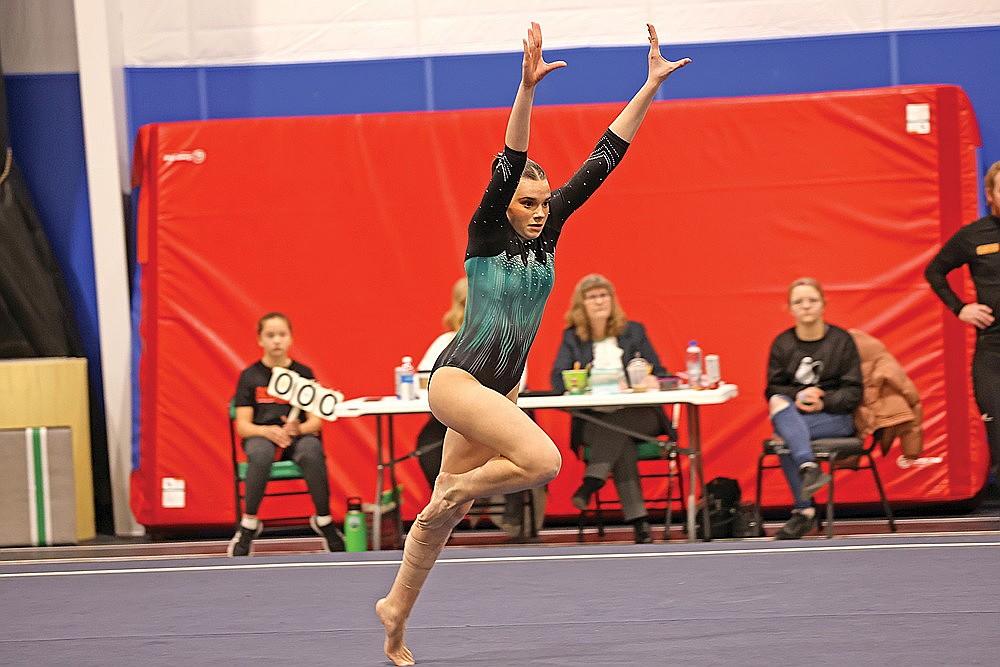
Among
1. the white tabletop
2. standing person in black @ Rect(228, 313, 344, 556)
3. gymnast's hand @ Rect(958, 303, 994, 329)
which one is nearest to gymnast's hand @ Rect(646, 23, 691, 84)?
the white tabletop

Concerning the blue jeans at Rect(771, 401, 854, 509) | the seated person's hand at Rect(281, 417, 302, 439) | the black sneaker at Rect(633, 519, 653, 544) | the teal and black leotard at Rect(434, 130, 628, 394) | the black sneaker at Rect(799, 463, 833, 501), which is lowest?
the black sneaker at Rect(633, 519, 653, 544)

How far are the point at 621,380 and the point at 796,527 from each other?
43.0 inches

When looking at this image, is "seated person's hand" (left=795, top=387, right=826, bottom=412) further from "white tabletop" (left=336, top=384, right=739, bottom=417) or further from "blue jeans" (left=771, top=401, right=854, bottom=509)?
"white tabletop" (left=336, top=384, right=739, bottom=417)

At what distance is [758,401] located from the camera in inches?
267

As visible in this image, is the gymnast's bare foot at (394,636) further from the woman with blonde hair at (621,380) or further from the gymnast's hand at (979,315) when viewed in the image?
the gymnast's hand at (979,315)

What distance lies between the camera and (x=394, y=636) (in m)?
3.38

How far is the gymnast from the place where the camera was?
318 cm

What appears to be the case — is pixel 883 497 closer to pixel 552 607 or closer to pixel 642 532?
pixel 642 532

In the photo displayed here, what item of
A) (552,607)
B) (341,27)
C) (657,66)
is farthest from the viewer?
(341,27)

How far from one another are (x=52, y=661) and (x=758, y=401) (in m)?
4.25

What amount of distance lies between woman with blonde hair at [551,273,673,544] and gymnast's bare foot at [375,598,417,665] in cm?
271

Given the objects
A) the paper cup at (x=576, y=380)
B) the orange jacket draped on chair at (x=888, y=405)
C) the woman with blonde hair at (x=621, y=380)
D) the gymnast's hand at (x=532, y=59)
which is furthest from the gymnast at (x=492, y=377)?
the orange jacket draped on chair at (x=888, y=405)

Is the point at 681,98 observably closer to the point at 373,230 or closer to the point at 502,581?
the point at 373,230

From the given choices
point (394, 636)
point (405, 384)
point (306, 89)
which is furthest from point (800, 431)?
point (306, 89)
